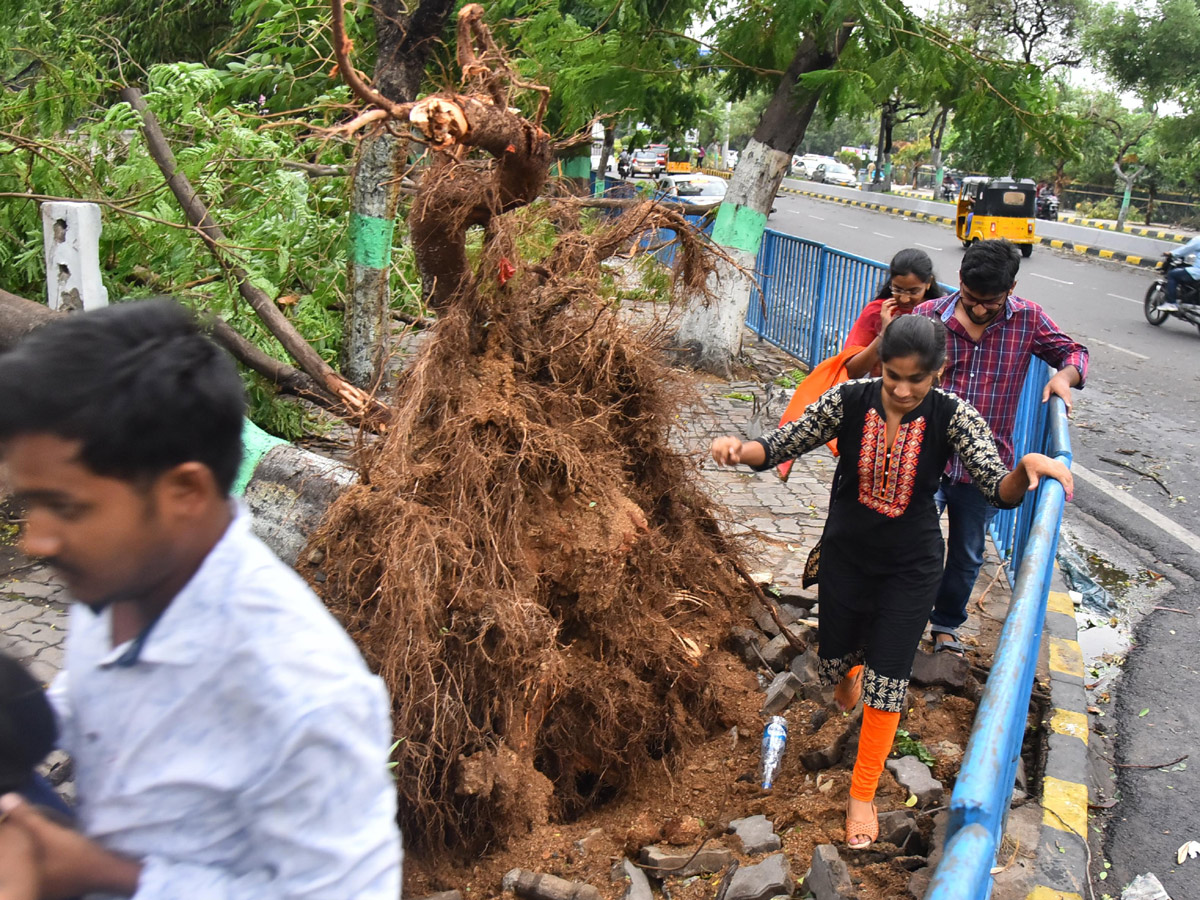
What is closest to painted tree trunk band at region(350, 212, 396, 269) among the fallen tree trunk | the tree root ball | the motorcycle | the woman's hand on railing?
the fallen tree trunk

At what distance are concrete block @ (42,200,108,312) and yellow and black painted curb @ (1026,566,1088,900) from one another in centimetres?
488

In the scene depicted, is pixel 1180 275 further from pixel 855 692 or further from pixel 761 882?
pixel 761 882

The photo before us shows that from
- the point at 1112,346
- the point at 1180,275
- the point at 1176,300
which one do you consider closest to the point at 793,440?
the point at 1112,346

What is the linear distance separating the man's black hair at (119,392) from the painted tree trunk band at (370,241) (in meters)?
5.78

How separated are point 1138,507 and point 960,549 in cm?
337

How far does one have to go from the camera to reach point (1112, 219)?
112 feet

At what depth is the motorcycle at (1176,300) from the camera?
13305 mm

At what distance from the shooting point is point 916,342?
304cm

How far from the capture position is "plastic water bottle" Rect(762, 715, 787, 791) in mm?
3652

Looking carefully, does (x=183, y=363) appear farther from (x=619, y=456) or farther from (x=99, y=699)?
(x=619, y=456)

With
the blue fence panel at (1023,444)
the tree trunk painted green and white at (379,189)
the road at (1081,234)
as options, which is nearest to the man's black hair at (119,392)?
the blue fence panel at (1023,444)

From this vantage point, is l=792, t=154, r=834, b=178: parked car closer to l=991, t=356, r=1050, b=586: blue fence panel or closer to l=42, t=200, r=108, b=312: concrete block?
l=991, t=356, r=1050, b=586: blue fence panel

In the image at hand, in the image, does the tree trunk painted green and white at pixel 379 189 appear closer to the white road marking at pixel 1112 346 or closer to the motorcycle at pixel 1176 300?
the white road marking at pixel 1112 346

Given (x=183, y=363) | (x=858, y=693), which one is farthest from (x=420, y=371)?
(x=183, y=363)
